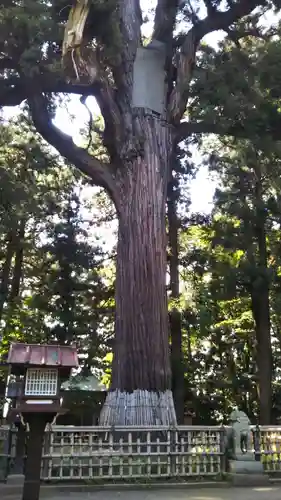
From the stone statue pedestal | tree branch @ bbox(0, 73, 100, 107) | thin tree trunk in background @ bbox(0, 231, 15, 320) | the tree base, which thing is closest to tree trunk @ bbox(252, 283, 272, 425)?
the tree base

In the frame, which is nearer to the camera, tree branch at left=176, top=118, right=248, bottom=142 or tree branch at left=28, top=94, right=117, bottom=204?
tree branch at left=28, top=94, right=117, bottom=204

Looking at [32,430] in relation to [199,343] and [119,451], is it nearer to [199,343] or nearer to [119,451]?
[119,451]

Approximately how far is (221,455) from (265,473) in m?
0.63

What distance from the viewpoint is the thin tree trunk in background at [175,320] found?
42.9ft

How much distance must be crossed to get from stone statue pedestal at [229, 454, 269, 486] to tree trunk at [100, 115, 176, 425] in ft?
3.71

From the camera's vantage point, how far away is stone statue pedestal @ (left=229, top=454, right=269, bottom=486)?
231 inches

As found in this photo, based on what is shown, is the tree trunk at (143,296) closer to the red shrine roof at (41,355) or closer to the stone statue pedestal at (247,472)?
the stone statue pedestal at (247,472)

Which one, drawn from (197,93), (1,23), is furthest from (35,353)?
(197,93)

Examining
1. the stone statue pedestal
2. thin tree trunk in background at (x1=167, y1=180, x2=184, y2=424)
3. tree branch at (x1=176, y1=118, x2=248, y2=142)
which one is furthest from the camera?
thin tree trunk in background at (x1=167, y1=180, x2=184, y2=424)

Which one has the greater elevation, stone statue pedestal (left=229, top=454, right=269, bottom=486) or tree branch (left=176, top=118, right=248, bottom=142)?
tree branch (left=176, top=118, right=248, bottom=142)

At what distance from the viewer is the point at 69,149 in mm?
8945

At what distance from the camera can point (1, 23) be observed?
705cm

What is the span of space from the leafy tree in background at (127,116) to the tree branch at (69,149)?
0.02 metres

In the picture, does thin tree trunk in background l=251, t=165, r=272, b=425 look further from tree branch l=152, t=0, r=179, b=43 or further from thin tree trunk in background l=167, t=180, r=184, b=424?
tree branch l=152, t=0, r=179, b=43
